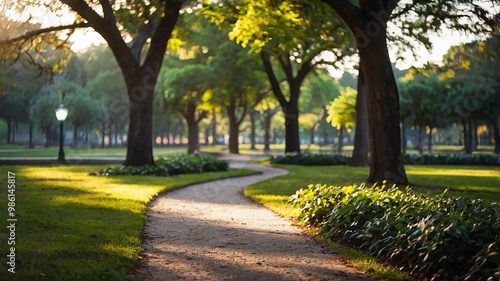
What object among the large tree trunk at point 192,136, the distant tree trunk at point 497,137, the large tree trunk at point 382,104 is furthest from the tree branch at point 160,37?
the distant tree trunk at point 497,137

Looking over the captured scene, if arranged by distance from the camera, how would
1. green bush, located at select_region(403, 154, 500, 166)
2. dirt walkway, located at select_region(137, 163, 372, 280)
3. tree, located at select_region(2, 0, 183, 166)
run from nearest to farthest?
dirt walkway, located at select_region(137, 163, 372, 280), tree, located at select_region(2, 0, 183, 166), green bush, located at select_region(403, 154, 500, 166)

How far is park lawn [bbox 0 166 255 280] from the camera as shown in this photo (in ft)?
17.3

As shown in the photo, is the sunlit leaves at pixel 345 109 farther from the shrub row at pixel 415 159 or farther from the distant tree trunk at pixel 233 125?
the shrub row at pixel 415 159

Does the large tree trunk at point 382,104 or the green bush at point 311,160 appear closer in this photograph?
the large tree trunk at point 382,104

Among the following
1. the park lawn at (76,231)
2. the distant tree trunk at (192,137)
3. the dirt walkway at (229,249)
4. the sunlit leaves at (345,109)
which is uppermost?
the sunlit leaves at (345,109)

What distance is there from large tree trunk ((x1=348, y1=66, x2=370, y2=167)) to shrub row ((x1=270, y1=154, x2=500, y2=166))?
2.30 meters

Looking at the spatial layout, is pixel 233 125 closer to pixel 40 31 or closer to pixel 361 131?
pixel 361 131

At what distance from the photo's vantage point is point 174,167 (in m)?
22.1

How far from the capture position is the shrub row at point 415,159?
31.2 metres

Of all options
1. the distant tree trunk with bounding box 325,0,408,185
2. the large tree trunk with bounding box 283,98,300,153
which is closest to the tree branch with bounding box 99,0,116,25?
the distant tree trunk with bounding box 325,0,408,185

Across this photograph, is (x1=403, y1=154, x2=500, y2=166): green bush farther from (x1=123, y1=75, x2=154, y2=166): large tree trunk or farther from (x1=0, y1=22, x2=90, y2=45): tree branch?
(x1=0, y1=22, x2=90, y2=45): tree branch

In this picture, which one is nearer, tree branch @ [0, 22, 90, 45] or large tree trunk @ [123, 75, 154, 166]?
tree branch @ [0, 22, 90, 45]

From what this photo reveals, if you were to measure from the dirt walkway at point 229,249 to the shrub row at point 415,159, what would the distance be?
19363mm

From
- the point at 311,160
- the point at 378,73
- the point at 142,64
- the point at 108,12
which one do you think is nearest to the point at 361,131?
the point at 311,160
